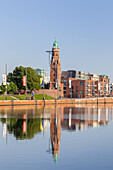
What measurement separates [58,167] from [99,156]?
4.56m

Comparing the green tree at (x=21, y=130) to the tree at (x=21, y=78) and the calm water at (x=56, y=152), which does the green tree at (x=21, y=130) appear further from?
the tree at (x=21, y=78)

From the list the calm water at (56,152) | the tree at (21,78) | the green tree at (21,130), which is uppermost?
the tree at (21,78)

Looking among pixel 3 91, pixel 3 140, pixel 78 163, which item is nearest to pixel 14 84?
pixel 3 91

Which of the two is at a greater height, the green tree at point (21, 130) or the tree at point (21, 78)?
the tree at point (21, 78)

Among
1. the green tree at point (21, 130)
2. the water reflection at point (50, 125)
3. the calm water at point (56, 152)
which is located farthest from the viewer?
the green tree at point (21, 130)

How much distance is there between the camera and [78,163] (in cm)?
2159

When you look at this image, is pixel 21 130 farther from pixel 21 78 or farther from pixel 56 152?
pixel 21 78

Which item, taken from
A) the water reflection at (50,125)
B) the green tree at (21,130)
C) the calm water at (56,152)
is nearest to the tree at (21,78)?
the water reflection at (50,125)

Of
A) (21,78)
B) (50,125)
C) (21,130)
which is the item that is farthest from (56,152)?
(21,78)

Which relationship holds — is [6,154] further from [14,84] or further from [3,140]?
[14,84]

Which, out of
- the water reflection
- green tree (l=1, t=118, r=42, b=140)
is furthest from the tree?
green tree (l=1, t=118, r=42, b=140)

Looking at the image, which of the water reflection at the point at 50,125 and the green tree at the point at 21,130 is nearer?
the water reflection at the point at 50,125

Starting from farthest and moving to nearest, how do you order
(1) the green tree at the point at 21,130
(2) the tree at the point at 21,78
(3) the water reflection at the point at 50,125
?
(2) the tree at the point at 21,78 < (1) the green tree at the point at 21,130 < (3) the water reflection at the point at 50,125

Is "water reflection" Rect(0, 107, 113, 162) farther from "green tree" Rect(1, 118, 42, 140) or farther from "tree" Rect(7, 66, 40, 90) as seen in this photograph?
"tree" Rect(7, 66, 40, 90)
